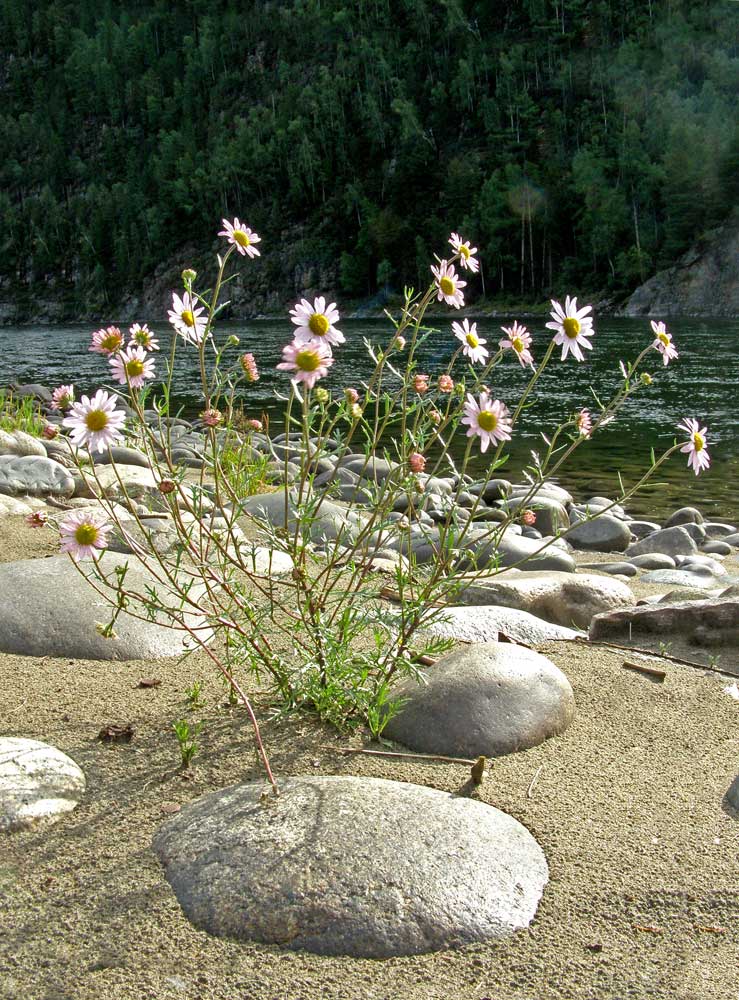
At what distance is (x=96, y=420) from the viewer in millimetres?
2314

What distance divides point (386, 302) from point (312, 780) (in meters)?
73.5

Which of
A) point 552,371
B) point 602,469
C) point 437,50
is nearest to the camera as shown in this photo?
point 602,469

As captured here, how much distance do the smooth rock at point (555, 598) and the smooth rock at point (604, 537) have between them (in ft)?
9.74

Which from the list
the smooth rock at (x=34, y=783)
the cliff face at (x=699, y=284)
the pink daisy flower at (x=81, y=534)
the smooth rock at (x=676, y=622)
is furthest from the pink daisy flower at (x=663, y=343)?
the cliff face at (x=699, y=284)

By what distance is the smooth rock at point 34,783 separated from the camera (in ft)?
7.64

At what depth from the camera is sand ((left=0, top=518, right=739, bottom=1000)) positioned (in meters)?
1.88

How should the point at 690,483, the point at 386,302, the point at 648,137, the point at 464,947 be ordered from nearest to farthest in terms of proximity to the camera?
the point at 464,947 → the point at 690,483 → the point at 648,137 → the point at 386,302

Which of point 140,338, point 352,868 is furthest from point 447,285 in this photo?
point 352,868

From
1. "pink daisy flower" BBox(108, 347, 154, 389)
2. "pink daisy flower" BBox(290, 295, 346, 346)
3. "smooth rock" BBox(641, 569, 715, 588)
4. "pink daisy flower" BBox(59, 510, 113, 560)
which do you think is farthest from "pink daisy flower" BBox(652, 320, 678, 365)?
"smooth rock" BBox(641, 569, 715, 588)

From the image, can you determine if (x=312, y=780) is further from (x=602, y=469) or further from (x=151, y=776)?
(x=602, y=469)

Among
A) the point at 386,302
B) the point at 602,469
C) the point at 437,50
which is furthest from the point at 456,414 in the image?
the point at 437,50

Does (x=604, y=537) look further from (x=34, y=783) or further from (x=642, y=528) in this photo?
(x=34, y=783)

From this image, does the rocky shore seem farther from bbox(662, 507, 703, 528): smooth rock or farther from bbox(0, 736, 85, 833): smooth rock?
bbox(662, 507, 703, 528): smooth rock

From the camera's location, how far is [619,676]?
3449mm
